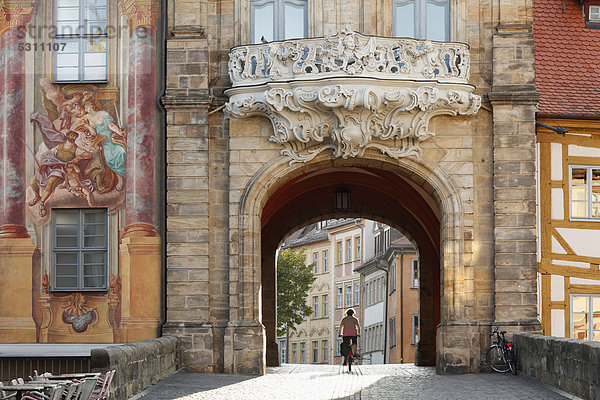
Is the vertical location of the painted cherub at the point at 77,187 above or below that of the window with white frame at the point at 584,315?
above

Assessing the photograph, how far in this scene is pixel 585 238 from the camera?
2670 cm

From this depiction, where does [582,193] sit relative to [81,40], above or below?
below

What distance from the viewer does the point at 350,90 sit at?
969 inches

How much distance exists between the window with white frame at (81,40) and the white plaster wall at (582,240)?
886cm

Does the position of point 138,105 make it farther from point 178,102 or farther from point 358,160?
point 358,160

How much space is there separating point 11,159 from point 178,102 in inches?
124

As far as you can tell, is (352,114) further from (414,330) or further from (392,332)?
(392,332)

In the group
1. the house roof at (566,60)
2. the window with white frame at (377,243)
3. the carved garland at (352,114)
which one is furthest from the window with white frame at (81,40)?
the window with white frame at (377,243)

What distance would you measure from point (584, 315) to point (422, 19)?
617 cm

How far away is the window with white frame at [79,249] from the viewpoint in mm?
25531

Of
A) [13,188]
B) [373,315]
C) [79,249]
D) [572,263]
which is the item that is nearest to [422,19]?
[572,263]

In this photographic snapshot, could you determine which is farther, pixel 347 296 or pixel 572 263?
pixel 347 296

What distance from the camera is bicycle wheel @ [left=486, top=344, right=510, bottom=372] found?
24469 mm

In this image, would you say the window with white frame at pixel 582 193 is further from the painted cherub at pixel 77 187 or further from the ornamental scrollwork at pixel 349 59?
the painted cherub at pixel 77 187
